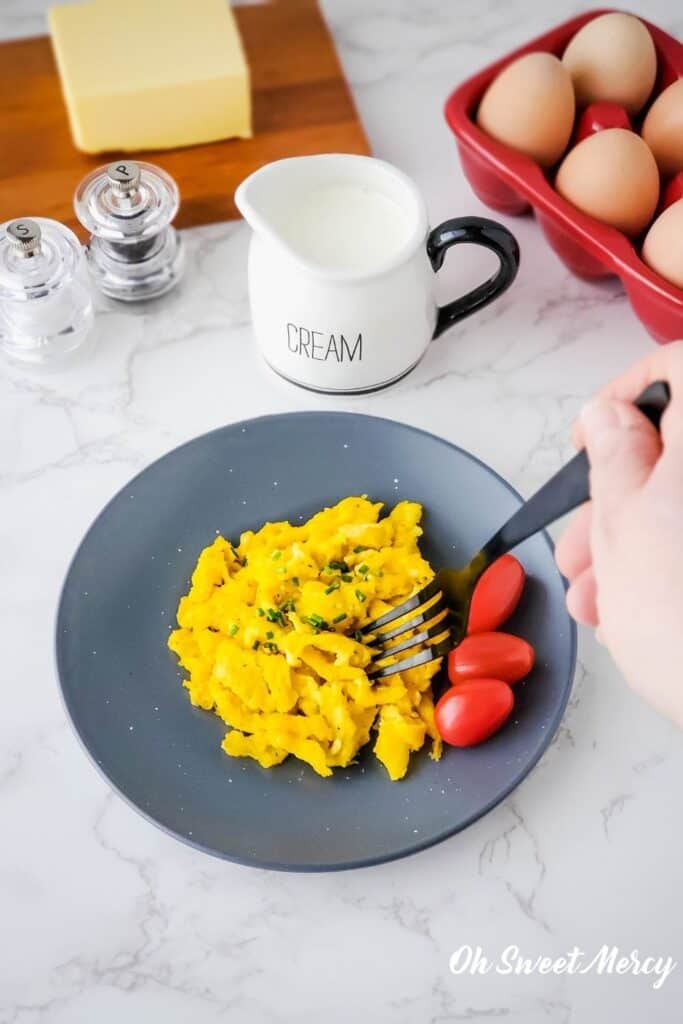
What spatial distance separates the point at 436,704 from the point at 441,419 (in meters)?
0.35

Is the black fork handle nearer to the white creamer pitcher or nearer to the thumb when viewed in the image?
the thumb

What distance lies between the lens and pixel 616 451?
33.9 inches

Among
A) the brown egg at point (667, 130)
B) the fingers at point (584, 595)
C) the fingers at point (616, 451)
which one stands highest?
the fingers at point (616, 451)

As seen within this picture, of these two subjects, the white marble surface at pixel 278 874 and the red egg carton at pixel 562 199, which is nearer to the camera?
the white marble surface at pixel 278 874

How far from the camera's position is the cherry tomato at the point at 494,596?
1114mm

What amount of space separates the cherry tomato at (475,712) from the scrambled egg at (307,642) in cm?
3

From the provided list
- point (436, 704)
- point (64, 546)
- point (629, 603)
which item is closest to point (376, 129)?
point (64, 546)

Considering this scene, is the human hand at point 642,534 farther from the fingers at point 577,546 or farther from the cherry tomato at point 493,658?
the cherry tomato at point 493,658

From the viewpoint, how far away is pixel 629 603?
0.84 metres

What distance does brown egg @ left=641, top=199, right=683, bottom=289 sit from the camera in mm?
1210

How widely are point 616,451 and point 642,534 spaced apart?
0.06m

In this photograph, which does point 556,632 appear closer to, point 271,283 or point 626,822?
point 626,822

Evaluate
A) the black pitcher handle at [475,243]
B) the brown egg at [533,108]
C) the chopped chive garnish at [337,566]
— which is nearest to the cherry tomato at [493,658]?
the chopped chive garnish at [337,566]

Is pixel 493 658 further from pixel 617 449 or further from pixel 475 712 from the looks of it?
pixel 617 449
